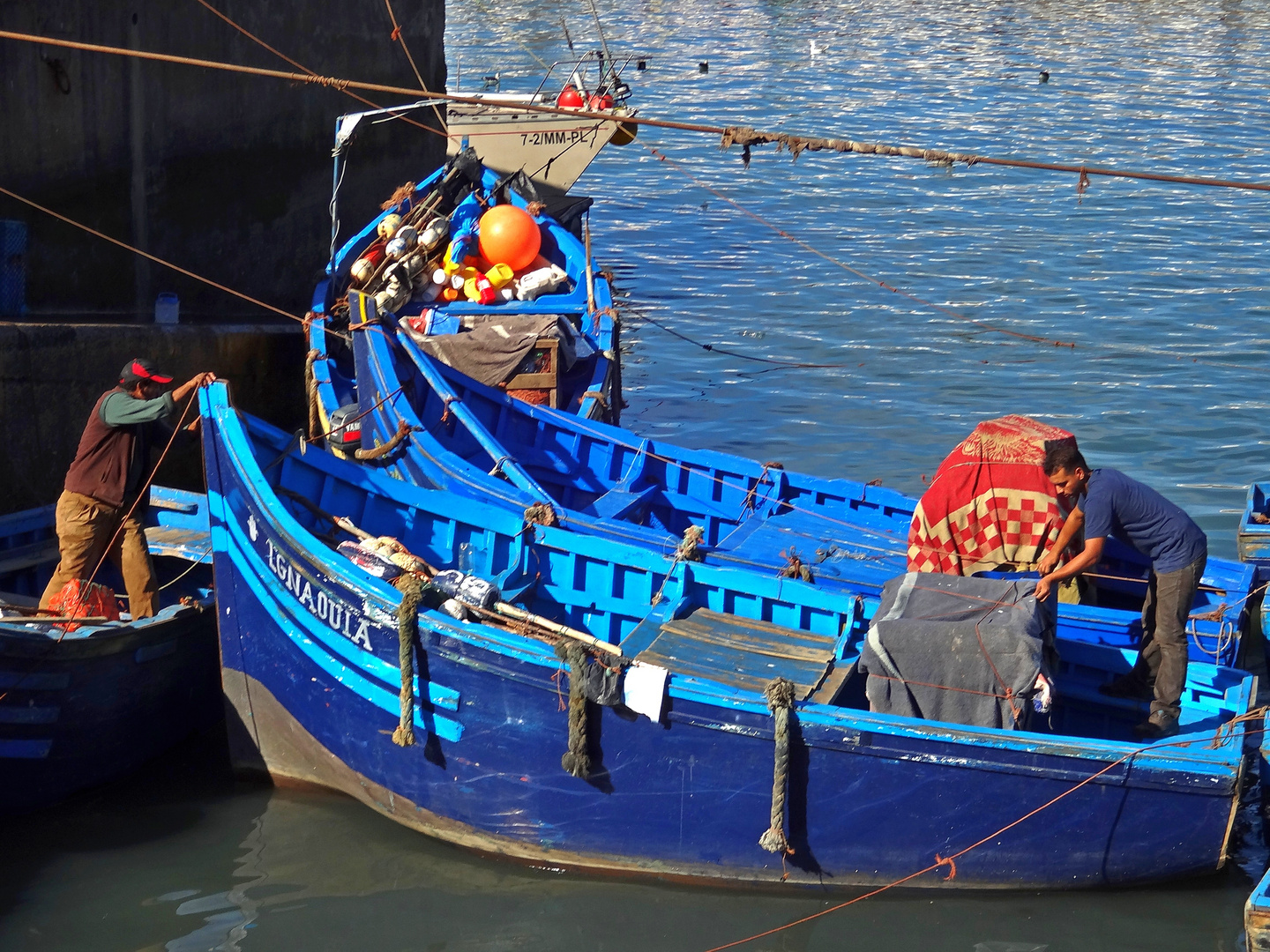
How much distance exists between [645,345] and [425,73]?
6.23 m

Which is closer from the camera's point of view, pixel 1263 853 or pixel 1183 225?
pixel 1263 853

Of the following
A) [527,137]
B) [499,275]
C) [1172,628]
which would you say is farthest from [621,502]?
[527,137]

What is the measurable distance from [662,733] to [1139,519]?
2663 millimetres

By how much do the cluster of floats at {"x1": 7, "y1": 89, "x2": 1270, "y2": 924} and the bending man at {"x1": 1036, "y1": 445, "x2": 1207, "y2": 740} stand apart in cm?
22

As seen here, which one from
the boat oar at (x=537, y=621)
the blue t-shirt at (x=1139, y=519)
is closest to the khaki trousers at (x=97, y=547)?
the boat oar at (x=537, y=621)

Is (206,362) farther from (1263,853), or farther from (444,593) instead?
(1263,853)

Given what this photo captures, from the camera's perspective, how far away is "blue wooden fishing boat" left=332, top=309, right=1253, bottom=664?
312 inches

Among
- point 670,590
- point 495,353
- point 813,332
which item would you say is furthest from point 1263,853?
point 813,332

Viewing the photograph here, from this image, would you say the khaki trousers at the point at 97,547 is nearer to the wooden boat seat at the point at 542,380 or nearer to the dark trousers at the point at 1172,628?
the wooden boat seat at the point at 542,380

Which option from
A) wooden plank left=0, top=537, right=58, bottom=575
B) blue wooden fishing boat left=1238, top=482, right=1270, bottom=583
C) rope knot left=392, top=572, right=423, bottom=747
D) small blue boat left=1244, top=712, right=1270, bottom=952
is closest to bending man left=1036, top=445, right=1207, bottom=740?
small blue boat left=1244, top=712, right=1270, bottom=952

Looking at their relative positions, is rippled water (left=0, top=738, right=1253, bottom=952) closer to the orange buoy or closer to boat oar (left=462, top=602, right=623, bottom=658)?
boat oar (left=462, top=602, right=623, bottom=658)

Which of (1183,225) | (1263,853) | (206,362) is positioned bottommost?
(1263,853)

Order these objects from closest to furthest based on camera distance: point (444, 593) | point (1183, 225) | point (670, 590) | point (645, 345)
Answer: point (444, 593), point (670, 590), point (645, 345), point (1183, 225)

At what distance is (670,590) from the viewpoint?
7594 millimetres
